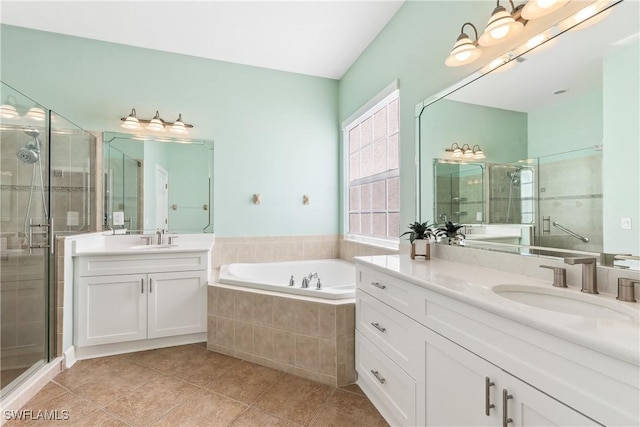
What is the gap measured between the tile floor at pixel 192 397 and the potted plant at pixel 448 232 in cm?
112

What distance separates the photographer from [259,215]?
330cm

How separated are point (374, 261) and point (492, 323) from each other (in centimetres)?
84

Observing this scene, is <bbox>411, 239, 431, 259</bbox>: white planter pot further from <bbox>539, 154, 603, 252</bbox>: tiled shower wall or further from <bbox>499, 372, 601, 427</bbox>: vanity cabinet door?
<bbox>499, 372, 601, 427</bbox>: vanity cabinet door

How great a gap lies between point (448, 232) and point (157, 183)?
2847mm

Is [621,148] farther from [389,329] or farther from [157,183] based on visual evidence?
[157,183]

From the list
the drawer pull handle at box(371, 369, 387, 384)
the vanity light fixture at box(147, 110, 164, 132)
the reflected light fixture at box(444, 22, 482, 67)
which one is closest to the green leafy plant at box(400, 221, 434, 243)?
the drawer pull handle at box(371, 369, 387, 384)

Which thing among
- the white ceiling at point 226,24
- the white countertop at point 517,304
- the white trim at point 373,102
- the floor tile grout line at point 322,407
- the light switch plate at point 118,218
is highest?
the white ceiling at point 226,24

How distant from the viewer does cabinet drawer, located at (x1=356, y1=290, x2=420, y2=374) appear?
1309 mm

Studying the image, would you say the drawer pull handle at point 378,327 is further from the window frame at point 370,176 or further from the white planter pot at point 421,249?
the window frame at point 370,176

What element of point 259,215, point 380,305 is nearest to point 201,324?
point 259,215

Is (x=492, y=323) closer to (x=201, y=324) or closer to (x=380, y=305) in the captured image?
(x=380, y=305)

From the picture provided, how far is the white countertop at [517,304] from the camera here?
0.62 metres

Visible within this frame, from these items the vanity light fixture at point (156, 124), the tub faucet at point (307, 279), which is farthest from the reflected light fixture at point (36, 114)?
the tub faucet at point (307, 279)

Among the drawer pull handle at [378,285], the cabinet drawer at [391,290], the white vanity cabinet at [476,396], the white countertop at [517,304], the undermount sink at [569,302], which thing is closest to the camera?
the white countertop at [517,304]
